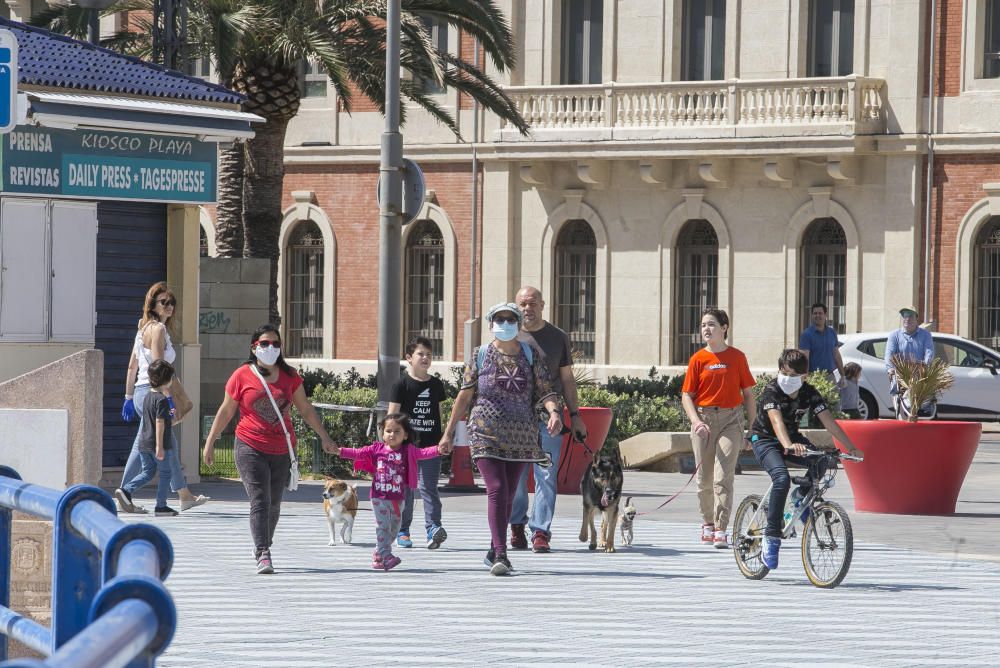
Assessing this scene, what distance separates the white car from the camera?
1183 inches

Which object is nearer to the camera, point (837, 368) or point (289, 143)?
point (837, 368)

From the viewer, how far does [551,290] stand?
38125mm

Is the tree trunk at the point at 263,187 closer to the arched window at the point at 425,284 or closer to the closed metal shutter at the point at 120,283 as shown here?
the closed metal shutter at the point at 120,283

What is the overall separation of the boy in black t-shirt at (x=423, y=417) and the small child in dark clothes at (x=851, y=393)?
12.6 meters

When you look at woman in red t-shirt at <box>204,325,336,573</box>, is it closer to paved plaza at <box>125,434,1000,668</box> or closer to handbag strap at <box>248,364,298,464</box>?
handbag strap at <box>248,364,298,464</box>

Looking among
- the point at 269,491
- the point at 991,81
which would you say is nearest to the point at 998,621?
the point at 269,491

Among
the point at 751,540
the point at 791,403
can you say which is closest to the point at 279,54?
the point at 791,403

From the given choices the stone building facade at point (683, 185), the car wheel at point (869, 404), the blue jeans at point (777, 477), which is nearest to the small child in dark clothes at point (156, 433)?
the blue jeans at point (777, 477)

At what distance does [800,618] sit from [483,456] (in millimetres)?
2669

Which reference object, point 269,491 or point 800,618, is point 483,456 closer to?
point 269,491

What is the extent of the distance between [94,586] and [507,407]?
7.32 m

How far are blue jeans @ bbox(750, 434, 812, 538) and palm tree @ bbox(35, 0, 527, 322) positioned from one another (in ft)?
43.0

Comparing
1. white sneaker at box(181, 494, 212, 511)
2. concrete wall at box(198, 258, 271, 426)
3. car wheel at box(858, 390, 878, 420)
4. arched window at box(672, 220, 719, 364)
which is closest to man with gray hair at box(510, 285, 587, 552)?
white sneaker at box(181, 494, 212, 511)

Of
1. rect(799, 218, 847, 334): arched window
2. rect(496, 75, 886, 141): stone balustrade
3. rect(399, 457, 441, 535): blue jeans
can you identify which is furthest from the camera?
rect(799, 218, 847, 334): arched window
